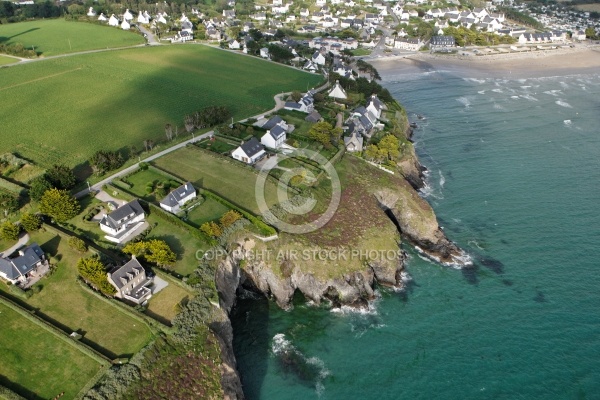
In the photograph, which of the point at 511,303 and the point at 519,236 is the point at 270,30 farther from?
the point at 511,303

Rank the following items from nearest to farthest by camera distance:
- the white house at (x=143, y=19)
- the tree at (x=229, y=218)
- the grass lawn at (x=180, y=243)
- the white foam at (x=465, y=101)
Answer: the grass lawn at (x=180, y=243)
the tree at (x=229, y=218)
the white foam at (x=465, y=101)
the white house at (x=143, y=19)

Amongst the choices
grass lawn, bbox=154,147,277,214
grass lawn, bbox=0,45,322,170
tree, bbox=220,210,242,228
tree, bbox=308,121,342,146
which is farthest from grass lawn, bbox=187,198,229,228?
tree, bbox=308,121,342,146

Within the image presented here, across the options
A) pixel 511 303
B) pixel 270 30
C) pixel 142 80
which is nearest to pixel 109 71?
pixel 142 80

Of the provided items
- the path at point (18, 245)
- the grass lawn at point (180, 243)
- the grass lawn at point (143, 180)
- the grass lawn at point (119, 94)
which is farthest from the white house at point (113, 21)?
the grass lawn at point (180, 243)

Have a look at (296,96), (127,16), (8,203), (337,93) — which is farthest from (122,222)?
(127,16)

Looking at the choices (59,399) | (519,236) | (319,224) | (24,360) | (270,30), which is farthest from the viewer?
(270,30)

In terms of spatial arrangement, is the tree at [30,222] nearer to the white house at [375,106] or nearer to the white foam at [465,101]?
the white house at [375,106]

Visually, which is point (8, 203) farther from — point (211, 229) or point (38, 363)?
point (211, 229)
